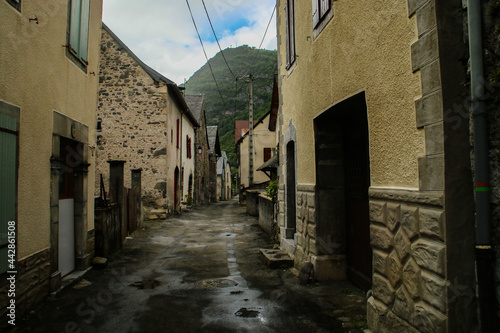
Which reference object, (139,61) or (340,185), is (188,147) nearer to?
(139,61)

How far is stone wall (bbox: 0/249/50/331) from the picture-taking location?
3.48m

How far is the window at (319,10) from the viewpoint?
14.3ft

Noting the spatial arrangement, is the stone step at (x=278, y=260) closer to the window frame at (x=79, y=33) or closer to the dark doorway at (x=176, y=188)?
the window frame at (x=79, y=33)

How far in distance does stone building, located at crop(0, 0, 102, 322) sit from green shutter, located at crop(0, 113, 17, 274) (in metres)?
0.01

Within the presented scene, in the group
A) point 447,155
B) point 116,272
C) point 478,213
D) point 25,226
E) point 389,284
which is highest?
point 447,155

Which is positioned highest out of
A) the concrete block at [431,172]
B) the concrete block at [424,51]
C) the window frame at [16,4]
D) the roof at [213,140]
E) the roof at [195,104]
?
the roof at [195,104]

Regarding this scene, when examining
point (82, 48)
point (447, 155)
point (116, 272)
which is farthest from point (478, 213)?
point (82, 48)

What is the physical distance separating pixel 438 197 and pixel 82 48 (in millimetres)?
5932

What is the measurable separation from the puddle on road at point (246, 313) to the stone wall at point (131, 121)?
A: 35.6ft

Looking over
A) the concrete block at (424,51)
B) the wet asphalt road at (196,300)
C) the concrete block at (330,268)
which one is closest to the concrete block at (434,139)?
the concrete block at (424,51)

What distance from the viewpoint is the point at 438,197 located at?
2322 mm

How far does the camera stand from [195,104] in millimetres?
25250

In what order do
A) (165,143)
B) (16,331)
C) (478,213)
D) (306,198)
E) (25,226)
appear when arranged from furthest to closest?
1. (165,143)
2. (306,198)
3. (25,226)
4. (16,331)
5. (478,213)

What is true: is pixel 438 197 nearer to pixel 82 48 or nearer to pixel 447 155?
pixel 447 155
